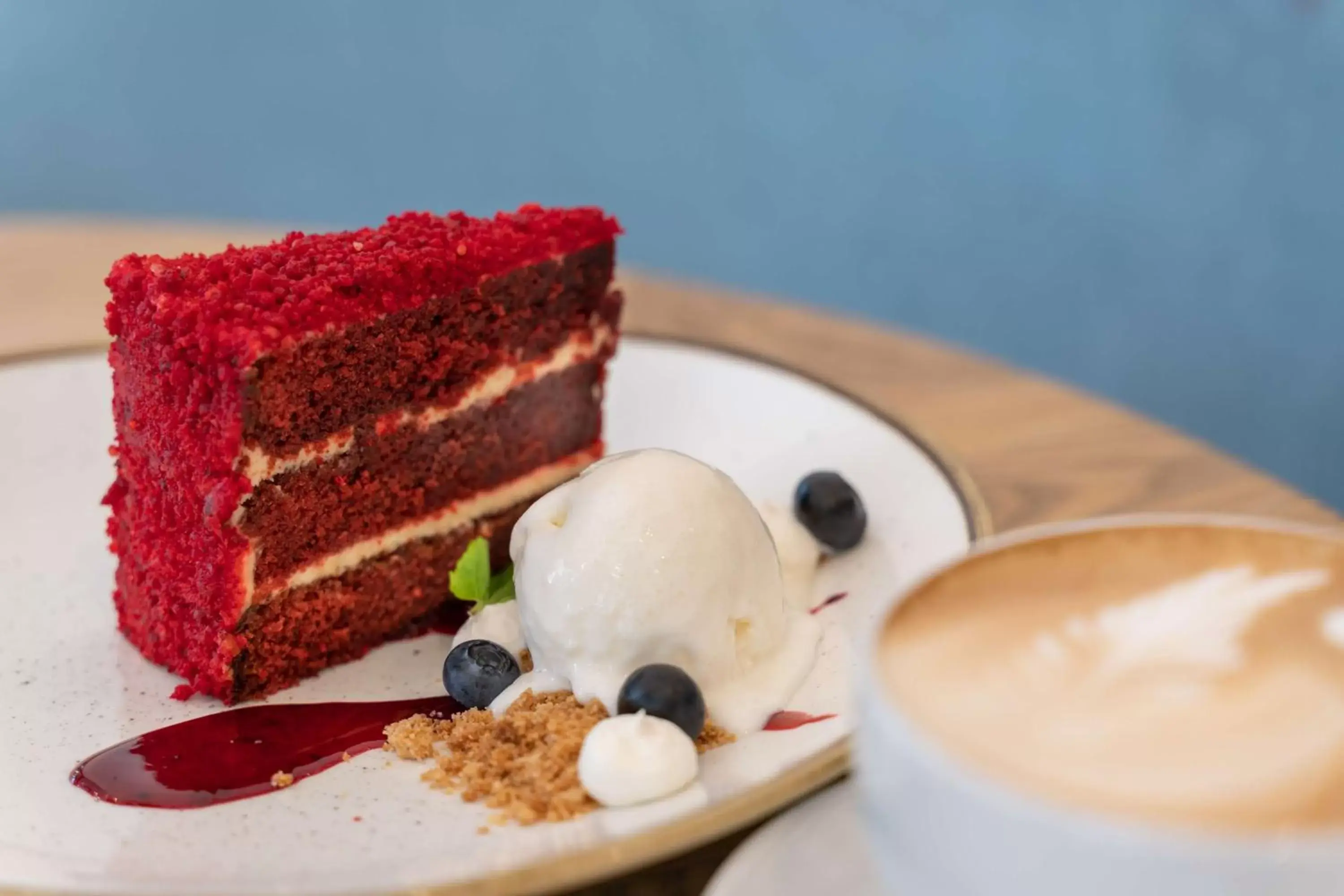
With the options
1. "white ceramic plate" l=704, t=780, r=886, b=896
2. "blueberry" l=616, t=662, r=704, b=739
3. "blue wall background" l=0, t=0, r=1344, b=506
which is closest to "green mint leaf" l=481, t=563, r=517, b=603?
"blueberry" l=616, t=662, r=704, b=739

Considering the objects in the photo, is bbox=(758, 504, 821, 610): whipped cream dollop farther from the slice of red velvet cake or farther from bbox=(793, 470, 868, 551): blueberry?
the slice of red velvet cake

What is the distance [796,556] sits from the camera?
1.79 metres

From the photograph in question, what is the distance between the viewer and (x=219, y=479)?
162cm

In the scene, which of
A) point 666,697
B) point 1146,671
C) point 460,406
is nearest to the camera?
point 1146,671

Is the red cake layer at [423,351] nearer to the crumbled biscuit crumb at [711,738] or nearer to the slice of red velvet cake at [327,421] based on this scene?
the slice of red velvet cake at [327,421]

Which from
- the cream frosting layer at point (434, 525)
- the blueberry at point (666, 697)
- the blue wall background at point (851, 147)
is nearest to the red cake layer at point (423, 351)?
the cream frosting layer at point (434, 525)

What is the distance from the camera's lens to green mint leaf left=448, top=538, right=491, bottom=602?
1.75 meters

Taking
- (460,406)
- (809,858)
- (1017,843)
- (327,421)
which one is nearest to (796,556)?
(460,406)

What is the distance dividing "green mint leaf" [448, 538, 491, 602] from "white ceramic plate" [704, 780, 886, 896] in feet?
2.62

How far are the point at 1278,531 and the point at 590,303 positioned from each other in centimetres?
125

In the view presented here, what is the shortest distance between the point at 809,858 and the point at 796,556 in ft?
2.71

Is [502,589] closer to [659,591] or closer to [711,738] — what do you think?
[659,591]

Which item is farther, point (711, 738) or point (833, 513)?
point (833, 513)

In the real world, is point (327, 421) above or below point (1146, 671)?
below
